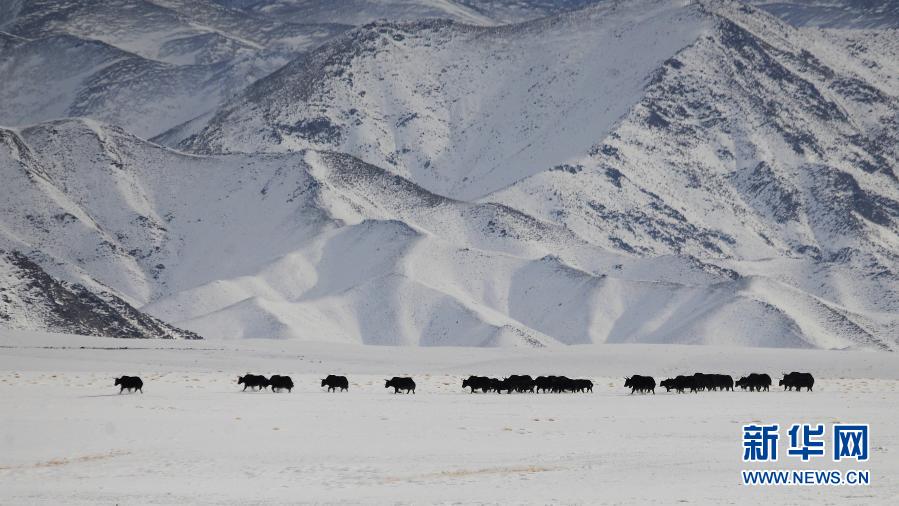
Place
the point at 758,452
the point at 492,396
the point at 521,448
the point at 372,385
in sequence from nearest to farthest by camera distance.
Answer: the point at 758,452
the point at 521,448
the point at 492,396
the point at 372,385

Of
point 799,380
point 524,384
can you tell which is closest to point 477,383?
point 524,384

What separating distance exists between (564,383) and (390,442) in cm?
2419

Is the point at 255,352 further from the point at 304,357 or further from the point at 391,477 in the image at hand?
the point at 391,477

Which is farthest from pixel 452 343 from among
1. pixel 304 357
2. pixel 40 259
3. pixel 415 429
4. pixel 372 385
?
pixel 415 429

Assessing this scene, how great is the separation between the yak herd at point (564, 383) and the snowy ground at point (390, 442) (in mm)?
811

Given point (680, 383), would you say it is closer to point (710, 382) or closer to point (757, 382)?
point (710, 382)

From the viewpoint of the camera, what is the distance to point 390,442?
39.2m

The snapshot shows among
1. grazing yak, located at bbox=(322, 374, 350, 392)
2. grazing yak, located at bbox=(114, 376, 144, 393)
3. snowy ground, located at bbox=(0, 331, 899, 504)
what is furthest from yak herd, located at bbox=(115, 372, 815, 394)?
grazing yak, located at bbox=(114, 376, 144, 393)

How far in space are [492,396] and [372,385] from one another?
26.1ft

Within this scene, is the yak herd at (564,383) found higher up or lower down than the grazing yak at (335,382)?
higher up

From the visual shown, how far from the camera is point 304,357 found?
8581 cm

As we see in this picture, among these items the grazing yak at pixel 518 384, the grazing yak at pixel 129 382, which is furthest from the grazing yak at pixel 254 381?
the grazing yak at pixel 518 384

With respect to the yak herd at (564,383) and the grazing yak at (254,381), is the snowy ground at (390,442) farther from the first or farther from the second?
the grazing yak at (254,381)

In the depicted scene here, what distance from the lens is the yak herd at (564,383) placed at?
2306 inches
